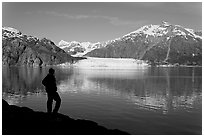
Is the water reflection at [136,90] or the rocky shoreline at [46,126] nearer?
the rocky shoreline at [46,126]

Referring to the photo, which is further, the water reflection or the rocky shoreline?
the water reflection

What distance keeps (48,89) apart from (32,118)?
245cm

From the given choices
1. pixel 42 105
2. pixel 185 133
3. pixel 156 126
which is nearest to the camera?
pixel 185 133

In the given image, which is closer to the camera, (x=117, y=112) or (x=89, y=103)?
(x=117, y=112)

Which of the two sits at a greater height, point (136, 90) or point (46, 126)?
point (46, 126)

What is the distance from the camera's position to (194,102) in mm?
37750

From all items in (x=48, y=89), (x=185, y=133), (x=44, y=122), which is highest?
(x=48, y=89)

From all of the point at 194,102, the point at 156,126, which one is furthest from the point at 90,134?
the point at 194,102

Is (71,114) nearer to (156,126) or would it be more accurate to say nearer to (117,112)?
(117,112)

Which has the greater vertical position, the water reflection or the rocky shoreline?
the rocky shoreline

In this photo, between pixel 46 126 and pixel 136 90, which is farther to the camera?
pixel 136 90

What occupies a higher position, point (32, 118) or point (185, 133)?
point (32, 118)

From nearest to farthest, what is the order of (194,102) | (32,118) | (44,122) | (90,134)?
(90,134) → (44,122) → (32,118) → (194,102)

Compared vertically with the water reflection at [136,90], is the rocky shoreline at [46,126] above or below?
above
